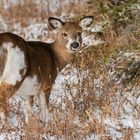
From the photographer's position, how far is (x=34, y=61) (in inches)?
332

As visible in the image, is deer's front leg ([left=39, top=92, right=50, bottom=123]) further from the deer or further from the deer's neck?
the deer's neck

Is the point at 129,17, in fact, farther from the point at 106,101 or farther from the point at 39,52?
the point at 106,101

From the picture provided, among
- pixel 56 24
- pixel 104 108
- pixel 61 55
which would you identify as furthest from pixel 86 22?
pixel 104 108

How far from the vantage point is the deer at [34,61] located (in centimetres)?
788

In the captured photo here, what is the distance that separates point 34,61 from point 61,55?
0.91m

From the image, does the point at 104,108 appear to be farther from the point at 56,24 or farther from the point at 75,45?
the point at 56,24

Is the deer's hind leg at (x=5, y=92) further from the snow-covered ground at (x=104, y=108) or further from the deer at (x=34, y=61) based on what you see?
the snow-covered ground at (x=104, y=108)

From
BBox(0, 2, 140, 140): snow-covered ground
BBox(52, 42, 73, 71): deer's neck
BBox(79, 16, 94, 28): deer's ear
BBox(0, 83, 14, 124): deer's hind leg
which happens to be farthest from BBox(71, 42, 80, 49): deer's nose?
BBox(0, 83, 14, 124): deer's hind leg

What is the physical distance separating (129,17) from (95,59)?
3.10ft

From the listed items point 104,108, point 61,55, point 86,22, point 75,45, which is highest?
point 86,22

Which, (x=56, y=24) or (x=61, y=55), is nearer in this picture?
(x=61, y=55)

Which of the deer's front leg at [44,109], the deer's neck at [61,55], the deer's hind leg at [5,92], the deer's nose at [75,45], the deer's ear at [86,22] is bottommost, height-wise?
the deer's front leg at [44,109]

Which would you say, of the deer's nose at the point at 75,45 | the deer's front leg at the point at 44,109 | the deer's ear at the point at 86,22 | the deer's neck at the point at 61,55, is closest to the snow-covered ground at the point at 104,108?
the deer's front leg at the point at 44,109

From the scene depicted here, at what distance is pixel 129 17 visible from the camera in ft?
33.4
